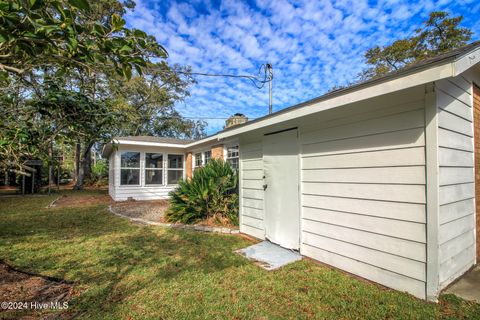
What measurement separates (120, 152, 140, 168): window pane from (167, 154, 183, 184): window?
156 centimetres

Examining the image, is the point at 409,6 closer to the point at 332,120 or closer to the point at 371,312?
the point at 332,120

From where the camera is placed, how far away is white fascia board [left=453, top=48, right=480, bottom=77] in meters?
2.07

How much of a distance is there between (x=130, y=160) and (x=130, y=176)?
0.77 metres

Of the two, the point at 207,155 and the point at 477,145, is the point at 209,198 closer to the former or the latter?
the point at 207,155

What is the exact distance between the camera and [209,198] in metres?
6.12

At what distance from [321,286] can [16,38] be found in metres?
3.61

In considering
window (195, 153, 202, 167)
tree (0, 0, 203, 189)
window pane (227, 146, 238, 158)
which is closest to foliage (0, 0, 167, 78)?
tree (0, 0, 203, 189)

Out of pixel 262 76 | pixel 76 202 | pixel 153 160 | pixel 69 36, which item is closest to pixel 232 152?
pixel 262 76

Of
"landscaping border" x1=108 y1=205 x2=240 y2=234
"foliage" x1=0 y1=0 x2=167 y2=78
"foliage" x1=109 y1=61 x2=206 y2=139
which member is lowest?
"landscaping border" x1=108 y1=205 x2=240 y2=234

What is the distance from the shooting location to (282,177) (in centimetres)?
434

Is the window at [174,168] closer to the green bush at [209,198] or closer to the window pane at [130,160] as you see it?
the window pane at [130,160]

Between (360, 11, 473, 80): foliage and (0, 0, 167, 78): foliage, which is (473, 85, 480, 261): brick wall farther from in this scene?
(360, 11, 473, 80): foliage

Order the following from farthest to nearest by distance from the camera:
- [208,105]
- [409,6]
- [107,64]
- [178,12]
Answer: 1. [208,105]
2. [178,12]
3. [409,6]
4. [107,64]

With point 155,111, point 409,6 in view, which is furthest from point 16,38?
point 155,111
